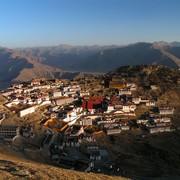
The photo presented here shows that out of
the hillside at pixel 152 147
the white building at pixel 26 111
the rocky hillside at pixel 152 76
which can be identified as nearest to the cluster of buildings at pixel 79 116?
the white building at pixel 26 111

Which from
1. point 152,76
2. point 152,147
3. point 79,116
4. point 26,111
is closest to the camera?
point 152,147

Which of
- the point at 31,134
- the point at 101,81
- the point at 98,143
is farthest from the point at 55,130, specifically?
the point at 101,81

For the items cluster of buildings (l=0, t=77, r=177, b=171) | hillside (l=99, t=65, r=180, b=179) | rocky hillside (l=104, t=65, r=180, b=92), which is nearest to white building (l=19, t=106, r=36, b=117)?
cluster of buildings (l=0, t=77, r=177, b=171)

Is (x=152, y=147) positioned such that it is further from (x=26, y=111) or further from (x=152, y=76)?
(x=152, y=76)

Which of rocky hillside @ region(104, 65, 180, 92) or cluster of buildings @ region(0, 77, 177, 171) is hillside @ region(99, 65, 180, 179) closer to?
cluster of buildings @ region(0, 77, 177, 171)

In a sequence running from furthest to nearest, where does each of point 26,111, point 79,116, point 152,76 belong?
point 152,76
point 79,116
point 26,111

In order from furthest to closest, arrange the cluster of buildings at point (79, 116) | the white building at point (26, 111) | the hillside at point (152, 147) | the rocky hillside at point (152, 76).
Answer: the rocky hillside at point (152, 76), the white building at point (26, 111), the cluster of buildings at point (79, 116), the hillside at point (152, 147)

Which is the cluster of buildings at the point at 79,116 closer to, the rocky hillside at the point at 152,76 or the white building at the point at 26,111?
the white building at the point at 26,111

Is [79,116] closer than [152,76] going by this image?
Yes

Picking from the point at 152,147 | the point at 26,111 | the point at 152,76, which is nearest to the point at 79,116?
the point at 26,111

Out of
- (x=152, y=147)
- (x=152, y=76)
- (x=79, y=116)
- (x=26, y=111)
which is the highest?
(x=152, y=76)

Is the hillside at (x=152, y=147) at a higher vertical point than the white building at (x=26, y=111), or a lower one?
lower

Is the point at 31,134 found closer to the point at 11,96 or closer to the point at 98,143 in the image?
the point at 98,143
